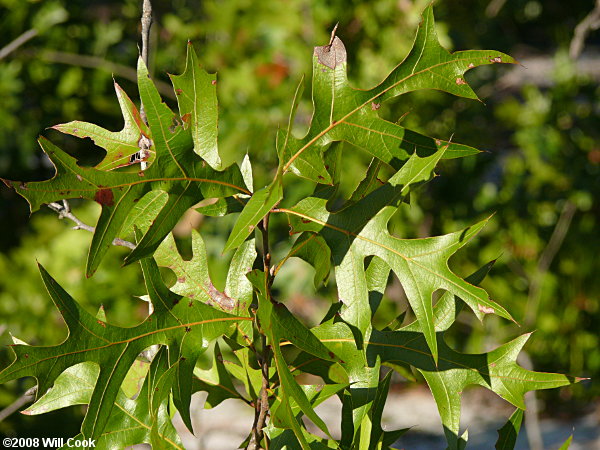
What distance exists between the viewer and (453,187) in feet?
10.9

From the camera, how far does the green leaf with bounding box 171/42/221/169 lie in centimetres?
78

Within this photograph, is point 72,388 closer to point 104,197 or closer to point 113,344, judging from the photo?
point 113,344

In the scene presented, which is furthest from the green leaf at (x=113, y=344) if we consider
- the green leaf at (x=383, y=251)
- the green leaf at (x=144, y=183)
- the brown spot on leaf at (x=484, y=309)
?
the brown spot on leaf at (x=484, y=309)

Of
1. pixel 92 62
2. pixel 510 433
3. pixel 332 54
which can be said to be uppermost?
pixel 332 54

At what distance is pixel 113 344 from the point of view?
2.54 feet

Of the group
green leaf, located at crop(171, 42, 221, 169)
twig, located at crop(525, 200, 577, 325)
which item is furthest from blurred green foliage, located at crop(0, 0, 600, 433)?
green leaf, located at crop(171, 42, 221, 169)

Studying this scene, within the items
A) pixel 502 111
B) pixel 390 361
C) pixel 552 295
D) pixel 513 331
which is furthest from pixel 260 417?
pixel 502 111

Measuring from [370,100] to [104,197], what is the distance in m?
0.34

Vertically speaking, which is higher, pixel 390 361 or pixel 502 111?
pixel 390 361

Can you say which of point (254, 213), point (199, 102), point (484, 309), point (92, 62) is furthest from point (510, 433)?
point (92, 62)

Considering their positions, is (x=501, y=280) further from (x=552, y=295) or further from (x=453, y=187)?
(x=453, y=187)

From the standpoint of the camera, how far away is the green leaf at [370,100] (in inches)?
32.7

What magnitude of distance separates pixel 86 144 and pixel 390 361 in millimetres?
3053

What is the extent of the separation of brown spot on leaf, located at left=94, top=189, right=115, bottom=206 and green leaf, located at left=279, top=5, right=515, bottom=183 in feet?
0.69
